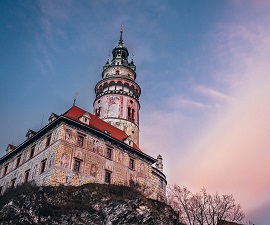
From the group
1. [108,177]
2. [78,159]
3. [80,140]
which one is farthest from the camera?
[108,177]

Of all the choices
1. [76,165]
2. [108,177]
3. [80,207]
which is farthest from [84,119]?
[80,207]

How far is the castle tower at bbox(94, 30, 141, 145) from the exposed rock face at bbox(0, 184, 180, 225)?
15902 mm

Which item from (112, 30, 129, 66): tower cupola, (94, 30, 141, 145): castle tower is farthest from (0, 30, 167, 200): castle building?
(112, 30, 129, 66): tower cupola

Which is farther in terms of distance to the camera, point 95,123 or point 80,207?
point 95,123

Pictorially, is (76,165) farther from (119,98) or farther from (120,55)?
(120,55)

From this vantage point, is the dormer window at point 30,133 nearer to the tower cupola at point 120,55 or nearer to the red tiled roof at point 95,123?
the red tiled roof at point 95,123

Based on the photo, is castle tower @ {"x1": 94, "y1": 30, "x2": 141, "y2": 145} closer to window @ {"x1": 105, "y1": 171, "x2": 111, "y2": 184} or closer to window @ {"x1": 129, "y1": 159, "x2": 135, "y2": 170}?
window @ {"x1": 129, "y1": 159, "x2": 135, "y2": 170}

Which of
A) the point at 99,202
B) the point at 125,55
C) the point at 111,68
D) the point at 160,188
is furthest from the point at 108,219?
the point at 125,55

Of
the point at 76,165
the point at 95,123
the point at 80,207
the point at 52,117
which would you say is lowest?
the point at 80,207

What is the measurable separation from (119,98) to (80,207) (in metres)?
22.5

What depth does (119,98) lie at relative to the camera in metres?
45.7

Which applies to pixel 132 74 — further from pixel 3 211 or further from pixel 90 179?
pixel 3 211

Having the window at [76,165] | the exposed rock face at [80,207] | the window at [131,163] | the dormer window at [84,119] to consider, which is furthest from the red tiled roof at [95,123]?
the exposed rock face at [80,207]

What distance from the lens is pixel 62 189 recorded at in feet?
87.5
